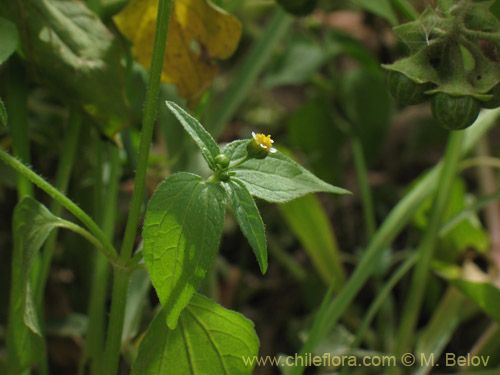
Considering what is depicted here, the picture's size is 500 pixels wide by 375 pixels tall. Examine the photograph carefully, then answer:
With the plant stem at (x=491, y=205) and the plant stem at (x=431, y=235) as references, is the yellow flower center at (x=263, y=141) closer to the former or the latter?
the plant stem at (x=431, y=235)

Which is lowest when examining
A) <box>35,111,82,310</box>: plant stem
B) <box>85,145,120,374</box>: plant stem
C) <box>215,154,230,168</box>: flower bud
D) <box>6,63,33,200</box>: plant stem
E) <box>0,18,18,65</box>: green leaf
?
<box>85,145,120,374</box>: plant stem

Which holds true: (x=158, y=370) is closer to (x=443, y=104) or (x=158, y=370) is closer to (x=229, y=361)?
(x=229, y=361)

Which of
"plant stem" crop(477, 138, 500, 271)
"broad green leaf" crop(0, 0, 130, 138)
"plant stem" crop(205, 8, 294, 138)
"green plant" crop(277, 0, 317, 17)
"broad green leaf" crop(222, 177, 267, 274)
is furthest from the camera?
"plant stem" crop(477, 138, 500, 271)

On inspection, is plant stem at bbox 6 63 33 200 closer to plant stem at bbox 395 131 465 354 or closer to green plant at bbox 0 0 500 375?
green plant at bbox 0 0 500 375

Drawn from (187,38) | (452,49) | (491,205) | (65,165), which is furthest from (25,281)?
(491,205)

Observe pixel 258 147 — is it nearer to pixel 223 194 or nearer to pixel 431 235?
pixel 223 194

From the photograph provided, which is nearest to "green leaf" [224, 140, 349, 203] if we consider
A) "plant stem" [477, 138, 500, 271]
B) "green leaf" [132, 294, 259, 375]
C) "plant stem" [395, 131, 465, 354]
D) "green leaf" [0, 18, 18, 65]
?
"green leaf" [132, 294, 259, 375]
